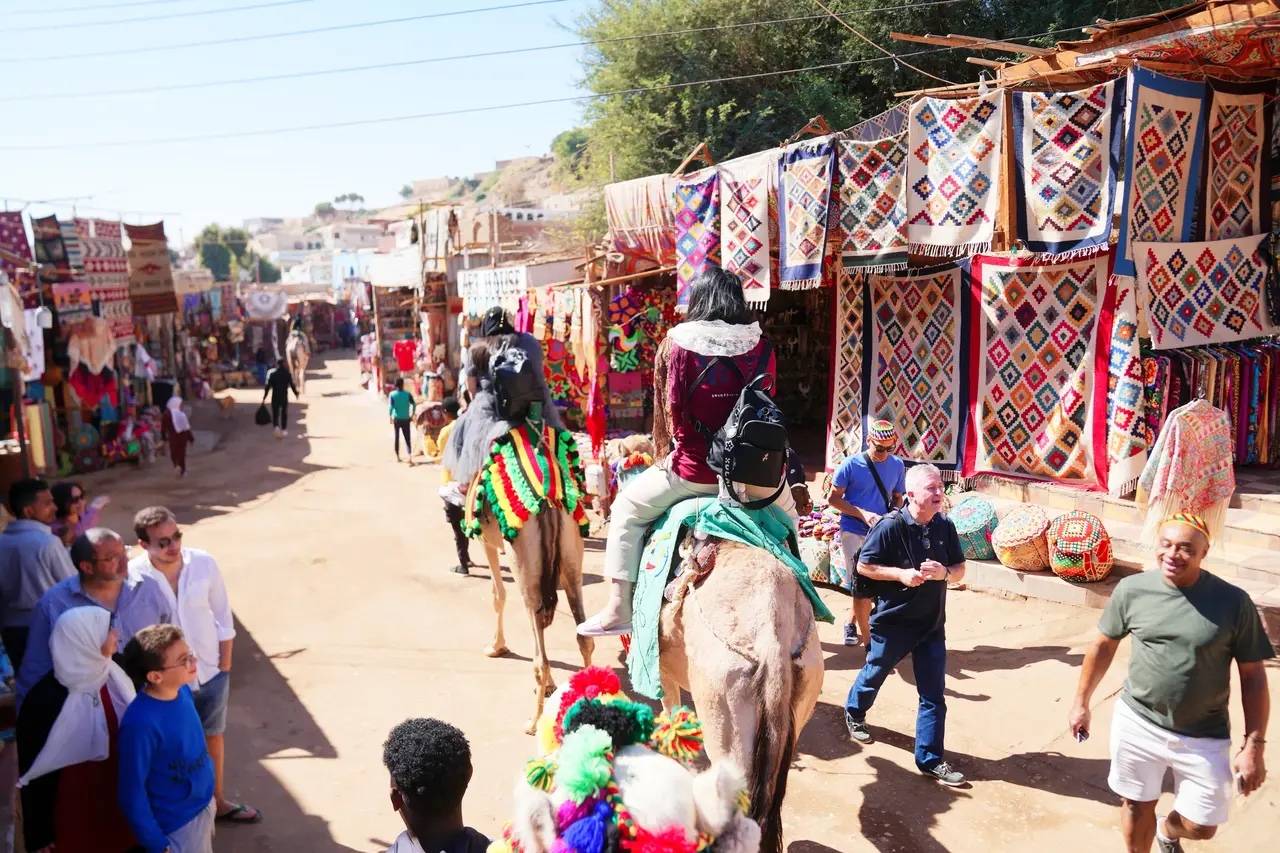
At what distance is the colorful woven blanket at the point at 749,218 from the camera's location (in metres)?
9.67

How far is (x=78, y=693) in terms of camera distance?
3.76 meters

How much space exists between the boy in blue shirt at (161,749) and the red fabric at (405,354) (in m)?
19.4

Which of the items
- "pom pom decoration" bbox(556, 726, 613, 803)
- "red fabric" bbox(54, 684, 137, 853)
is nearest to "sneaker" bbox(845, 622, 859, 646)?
"red fabric" bbox(54, 684, 137, 853)

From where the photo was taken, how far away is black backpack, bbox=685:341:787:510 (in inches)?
154

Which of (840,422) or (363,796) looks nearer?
(363,796)

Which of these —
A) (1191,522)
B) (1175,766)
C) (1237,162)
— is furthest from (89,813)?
(1237,162)

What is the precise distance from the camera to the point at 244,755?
19.0ft

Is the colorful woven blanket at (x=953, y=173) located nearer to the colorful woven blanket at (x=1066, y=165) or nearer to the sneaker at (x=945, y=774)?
the colorful woven blanket at (x=1066, y=165)

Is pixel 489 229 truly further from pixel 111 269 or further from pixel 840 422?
pixel 840 422

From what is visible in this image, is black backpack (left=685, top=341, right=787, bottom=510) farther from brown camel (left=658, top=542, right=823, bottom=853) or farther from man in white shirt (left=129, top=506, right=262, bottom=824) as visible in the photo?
man in white shirt (left=129, top=506, right=262, bottom=824)

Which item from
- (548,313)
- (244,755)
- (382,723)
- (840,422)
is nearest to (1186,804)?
(382,723)

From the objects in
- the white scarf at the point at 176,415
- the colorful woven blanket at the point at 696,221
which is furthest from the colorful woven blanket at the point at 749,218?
the white scarf at the point at 176,415

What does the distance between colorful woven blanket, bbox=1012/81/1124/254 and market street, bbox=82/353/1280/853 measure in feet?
10.1

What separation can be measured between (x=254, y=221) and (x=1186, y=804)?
152 meters
